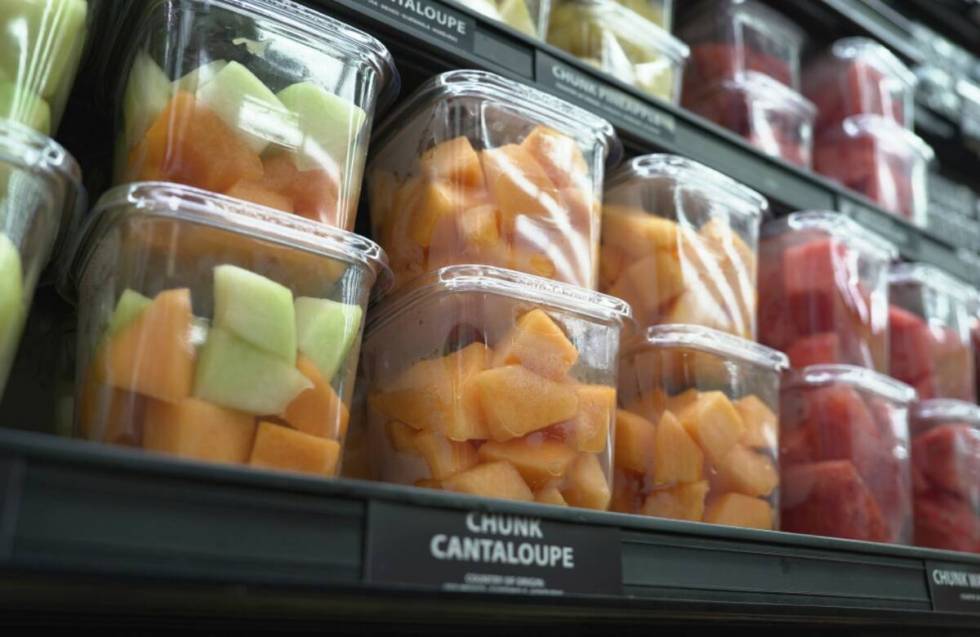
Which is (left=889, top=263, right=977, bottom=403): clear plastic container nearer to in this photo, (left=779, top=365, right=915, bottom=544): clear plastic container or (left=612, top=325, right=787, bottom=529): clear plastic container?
(left=779, top=365, right=915, bottom=544): clear plastic container

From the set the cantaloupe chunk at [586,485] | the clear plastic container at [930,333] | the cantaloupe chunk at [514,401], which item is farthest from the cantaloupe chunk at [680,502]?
the clear plastic container at [930,333]

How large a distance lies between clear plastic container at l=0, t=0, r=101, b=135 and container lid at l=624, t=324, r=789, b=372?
0.70 m

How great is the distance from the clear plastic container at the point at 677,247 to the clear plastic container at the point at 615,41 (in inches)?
7.2

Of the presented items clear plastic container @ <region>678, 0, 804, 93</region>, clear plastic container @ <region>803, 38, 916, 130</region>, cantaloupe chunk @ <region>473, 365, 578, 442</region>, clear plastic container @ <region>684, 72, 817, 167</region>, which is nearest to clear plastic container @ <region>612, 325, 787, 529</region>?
cantaloupe chunk @ <region>473, 365, 578, 442</region>

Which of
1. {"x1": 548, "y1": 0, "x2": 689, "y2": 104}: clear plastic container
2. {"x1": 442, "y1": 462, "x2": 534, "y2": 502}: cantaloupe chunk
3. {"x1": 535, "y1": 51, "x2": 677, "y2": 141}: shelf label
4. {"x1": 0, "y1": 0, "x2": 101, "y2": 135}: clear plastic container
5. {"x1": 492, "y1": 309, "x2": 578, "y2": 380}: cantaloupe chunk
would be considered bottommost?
{"x1": 442, "y1": 462, "x2": 534, "y2": 502}: cantaloupe chunk

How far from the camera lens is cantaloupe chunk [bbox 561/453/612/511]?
92cm

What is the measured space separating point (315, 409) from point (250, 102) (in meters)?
0.31

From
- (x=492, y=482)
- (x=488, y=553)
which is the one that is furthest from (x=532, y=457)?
(x=488, y=553)

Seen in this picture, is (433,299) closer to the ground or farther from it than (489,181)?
closer to the ground

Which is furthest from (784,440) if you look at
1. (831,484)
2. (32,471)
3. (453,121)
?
(32,471)

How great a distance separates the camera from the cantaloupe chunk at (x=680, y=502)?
40.6 inches

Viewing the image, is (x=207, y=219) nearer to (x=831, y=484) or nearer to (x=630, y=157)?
(x=630, y=157)

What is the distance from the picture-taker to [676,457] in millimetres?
1042

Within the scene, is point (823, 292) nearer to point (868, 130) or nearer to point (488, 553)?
point (868, 130)
